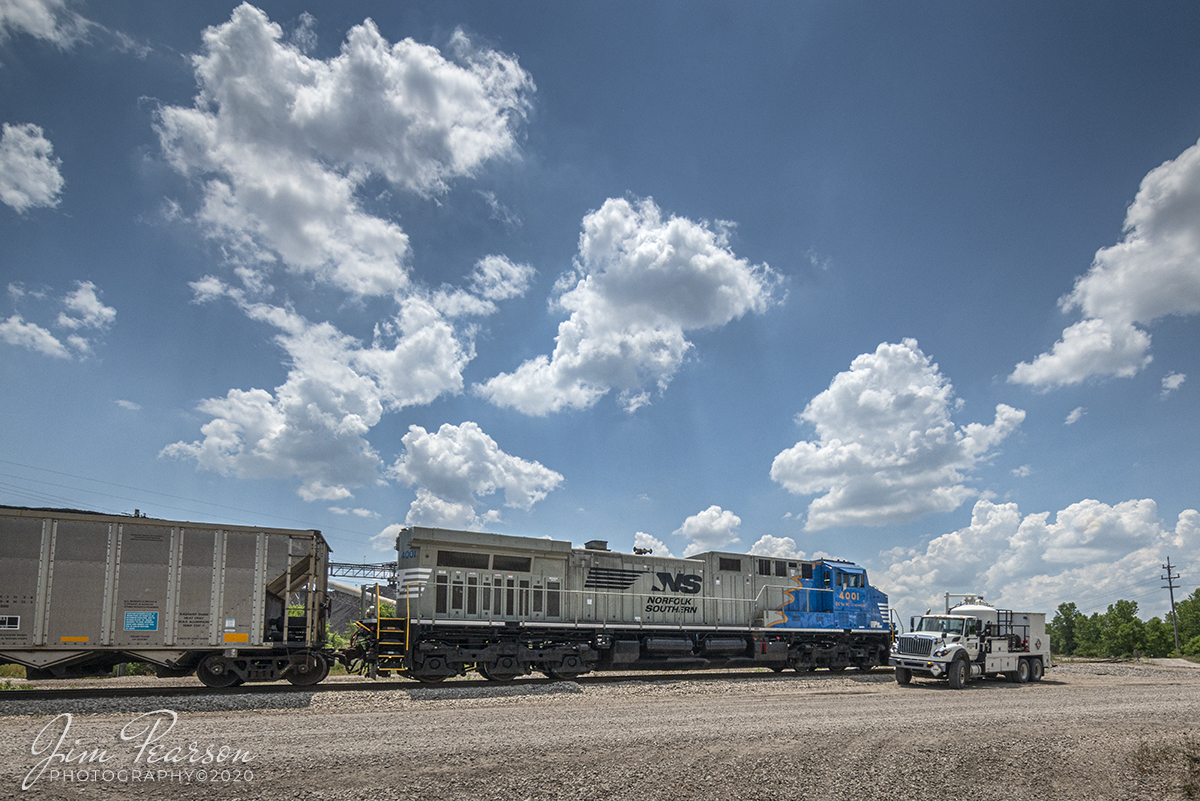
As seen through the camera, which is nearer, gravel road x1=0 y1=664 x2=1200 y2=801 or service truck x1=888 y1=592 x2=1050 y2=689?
gravel road x1=0 y1=664 x2=1200 y2=801

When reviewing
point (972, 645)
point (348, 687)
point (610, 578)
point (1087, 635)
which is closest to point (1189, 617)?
point (1087, 635)

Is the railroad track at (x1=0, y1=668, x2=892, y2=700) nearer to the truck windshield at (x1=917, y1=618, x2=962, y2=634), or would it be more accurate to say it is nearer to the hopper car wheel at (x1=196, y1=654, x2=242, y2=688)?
the hopper car wheel at (x1=196, y1=654, x2=242, y2=688)

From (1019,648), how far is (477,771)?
2310 cm

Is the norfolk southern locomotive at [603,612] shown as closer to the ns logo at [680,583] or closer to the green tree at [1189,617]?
the ns logo at [680,583]

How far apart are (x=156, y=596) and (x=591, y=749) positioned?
37.9 feet

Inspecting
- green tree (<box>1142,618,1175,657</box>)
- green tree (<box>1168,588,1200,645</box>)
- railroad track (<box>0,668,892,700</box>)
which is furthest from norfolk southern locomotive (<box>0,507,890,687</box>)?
green tree (<box>1168,588,1200,645</box>)

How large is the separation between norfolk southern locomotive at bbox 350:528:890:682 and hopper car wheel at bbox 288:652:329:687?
1120 mm

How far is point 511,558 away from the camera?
2161 cm

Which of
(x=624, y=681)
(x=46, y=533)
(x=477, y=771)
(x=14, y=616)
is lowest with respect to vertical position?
(x=624, y=681)

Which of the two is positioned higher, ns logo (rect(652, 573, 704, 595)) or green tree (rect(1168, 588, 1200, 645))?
ns logo (rect(652, 573, 704, 595))

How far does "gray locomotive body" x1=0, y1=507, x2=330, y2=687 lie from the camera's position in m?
15.3

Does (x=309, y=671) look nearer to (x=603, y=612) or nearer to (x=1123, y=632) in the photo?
(x=603, y=612)

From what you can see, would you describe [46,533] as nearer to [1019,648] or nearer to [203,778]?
[203,778]

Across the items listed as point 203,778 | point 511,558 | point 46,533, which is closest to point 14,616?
point 46,533
